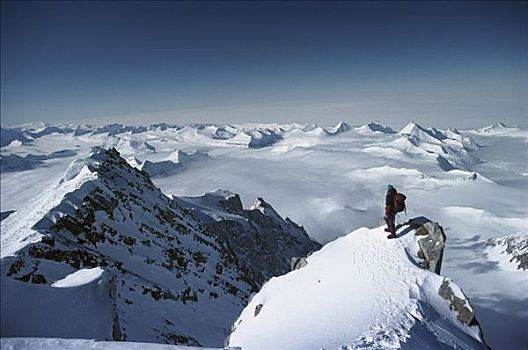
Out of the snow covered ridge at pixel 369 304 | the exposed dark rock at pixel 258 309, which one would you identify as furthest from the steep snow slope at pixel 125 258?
the snow covered ridge at pixel 369 304

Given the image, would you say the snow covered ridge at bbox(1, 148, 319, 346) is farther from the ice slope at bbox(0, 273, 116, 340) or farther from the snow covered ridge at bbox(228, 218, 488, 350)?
the snow covered ridge at bbox(228, 218, 488, 350)

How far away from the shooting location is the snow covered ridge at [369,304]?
11.9 m

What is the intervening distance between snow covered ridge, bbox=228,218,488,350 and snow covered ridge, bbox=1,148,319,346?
6621 mm

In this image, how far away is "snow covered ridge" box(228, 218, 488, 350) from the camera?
11883mm

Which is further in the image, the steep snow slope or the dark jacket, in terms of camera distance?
the steep snow slope

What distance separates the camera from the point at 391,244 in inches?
687

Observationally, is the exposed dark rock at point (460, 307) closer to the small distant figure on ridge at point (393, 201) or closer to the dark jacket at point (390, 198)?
the small distant figure on ridge at point (393, 201)

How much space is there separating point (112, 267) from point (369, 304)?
20286 mm

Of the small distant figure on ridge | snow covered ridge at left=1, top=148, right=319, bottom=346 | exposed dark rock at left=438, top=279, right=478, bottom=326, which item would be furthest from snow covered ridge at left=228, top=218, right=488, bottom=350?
snow covered ridge at left=1, top=148, right=319, bottom=346

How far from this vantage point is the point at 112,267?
25.2m

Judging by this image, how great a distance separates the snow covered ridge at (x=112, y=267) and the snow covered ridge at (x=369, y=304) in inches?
261

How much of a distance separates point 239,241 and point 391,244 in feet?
193

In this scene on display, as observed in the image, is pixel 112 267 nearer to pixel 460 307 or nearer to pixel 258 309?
pixel 258 309

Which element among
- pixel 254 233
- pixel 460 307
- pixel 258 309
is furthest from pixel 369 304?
pixel 254 233
